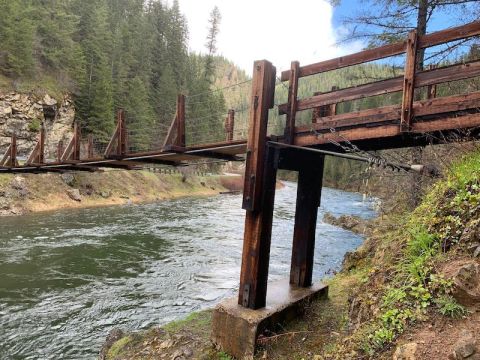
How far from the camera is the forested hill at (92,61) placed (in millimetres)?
32031

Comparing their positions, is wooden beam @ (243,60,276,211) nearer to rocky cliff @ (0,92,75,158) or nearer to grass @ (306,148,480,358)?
grass @ (306,148,480,358)

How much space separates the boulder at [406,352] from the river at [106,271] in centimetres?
566

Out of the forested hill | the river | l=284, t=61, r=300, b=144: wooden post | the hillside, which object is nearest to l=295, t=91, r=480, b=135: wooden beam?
l=284, t=61, r=300, b=144: wooden post

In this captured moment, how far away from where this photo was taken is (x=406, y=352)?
3148 mm

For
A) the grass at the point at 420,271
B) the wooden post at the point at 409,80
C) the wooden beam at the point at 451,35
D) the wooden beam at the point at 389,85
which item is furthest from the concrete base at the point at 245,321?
the wooden beam at the point at 451,35

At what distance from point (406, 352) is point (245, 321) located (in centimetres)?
242

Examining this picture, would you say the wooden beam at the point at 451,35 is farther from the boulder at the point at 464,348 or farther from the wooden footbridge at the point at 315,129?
the boulder at the point at 464,348

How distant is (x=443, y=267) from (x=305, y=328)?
2.61 m

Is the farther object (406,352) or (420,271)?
(420,271)

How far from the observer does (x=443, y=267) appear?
3650 millimetres

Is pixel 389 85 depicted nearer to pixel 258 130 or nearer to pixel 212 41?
pixel 258 130

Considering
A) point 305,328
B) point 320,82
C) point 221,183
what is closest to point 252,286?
point 305,328

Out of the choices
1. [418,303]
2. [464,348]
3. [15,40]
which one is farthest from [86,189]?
[464,348]

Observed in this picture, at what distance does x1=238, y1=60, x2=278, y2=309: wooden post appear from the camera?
17.8 feet
